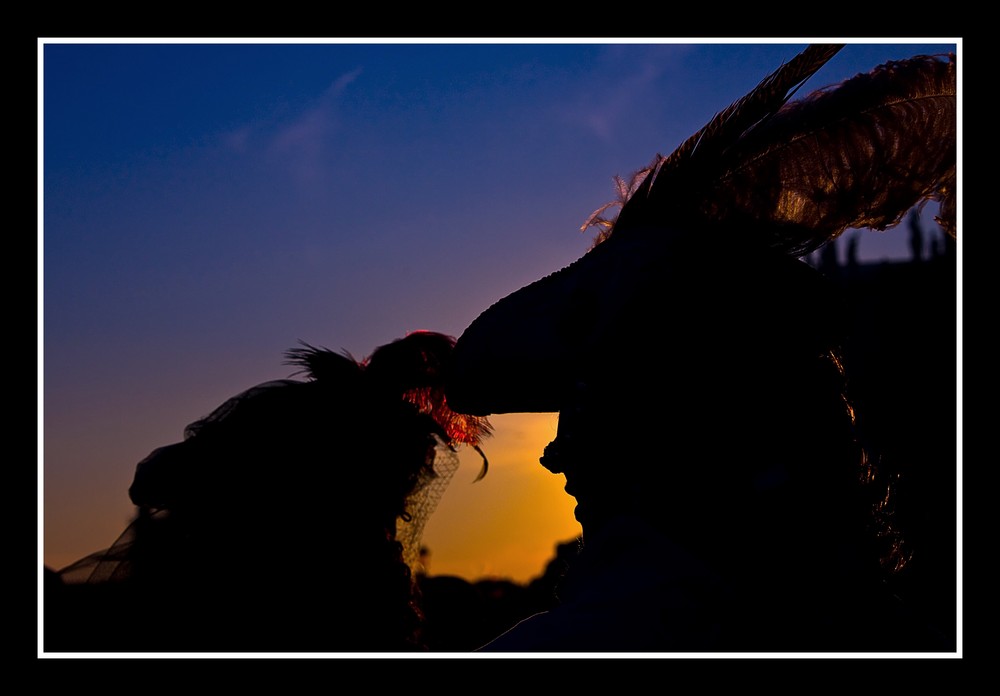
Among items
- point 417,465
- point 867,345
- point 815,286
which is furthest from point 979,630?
point 867,345

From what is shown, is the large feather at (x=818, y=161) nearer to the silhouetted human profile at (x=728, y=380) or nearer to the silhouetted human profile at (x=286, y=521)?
the silhouetted human profile at (x=728, y=380)

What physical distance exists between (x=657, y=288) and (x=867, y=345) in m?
13.3

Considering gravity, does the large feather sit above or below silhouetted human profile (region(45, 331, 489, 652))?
above

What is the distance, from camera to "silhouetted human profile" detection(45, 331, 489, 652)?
3.12 m

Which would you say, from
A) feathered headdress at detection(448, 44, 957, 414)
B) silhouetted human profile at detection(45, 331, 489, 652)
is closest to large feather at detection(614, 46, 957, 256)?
feathered headdress at detection(448, 44, 957, 414)

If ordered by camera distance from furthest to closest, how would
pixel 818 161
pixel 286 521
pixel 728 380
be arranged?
1. pixel 286 521
2. pixel 818 161
3. pixel 728 380

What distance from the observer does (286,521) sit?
324 cm

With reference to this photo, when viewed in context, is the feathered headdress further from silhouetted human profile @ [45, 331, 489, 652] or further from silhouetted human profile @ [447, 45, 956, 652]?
silhouetted human profile @ [45, 331, 489, 652]

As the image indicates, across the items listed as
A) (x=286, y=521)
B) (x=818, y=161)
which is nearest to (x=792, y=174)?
(x=818, y=161)

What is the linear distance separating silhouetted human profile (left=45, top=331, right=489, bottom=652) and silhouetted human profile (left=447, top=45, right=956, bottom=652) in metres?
1.64

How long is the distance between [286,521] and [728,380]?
6.92ft

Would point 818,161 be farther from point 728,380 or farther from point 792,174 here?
point 728,380

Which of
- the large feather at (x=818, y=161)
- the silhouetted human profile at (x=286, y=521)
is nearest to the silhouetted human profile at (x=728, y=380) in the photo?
the large feather at (x=818, y=161)
